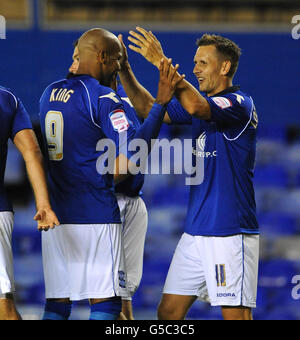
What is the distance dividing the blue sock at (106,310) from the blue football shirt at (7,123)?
24.5 inches

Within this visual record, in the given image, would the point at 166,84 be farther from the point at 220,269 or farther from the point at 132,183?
the point at 220,269

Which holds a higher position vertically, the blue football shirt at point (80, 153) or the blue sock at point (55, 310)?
the blue football shirt at point (80, 153)

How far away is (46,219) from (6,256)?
0.82 ft

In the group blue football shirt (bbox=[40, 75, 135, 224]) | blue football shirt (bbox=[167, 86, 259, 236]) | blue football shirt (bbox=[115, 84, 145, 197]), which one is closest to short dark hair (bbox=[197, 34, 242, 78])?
blue football shirt (bbox=[167, 86, 259, 236])

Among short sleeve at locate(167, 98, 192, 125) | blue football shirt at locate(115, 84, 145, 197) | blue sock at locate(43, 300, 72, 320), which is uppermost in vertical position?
short sleeve at locate(167, 98, 192, 125)

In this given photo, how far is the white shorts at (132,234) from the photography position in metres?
3.93

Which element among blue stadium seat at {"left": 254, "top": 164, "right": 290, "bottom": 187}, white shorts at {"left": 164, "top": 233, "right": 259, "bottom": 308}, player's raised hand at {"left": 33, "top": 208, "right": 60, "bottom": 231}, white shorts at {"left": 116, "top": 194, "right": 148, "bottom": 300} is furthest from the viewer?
blue stadium seat at {"left": 254, "top": 164, "right": 290, "bottom": 187}

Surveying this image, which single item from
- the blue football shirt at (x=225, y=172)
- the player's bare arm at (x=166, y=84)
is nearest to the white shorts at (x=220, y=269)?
the blue football shirt at (x=225, y=172)

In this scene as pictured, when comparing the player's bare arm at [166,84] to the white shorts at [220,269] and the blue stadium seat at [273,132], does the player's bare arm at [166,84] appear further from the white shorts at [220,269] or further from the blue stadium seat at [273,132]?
the blue stadium seat at [273,132]

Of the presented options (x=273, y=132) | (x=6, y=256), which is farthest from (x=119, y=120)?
(x=273, y=132)

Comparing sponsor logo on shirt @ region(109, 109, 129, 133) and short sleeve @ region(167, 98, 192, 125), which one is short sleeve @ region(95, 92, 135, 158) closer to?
sponsor logo on shirt @ region(109, 109, 129, 133)

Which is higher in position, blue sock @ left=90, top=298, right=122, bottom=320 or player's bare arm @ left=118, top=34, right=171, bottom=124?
player's bare arm @ left=118, top=34, right=171, bottom=124

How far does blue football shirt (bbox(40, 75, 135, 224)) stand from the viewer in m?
3.32

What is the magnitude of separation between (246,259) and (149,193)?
152 inches
